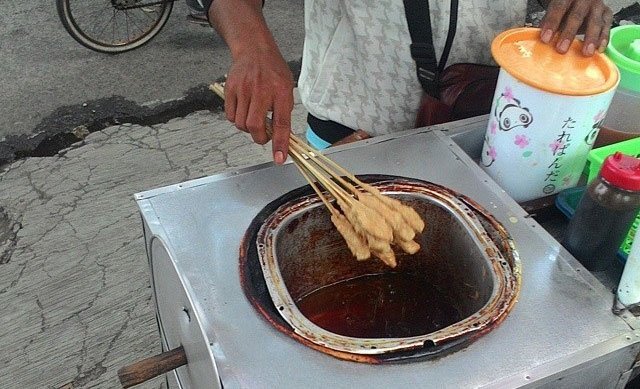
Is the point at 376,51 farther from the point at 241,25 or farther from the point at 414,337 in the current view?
the point at 414,337

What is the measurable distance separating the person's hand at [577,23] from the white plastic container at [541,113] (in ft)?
0.06

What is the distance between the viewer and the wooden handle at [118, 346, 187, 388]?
97 cm

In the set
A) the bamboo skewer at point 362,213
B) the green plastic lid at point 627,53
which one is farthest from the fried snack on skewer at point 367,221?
the green plastic lid at point 627,53

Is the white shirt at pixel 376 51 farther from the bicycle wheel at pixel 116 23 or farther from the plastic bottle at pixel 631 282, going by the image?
the bicycle wheel at pixel 116 23

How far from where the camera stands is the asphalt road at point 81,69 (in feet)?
11.1

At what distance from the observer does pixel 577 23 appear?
1.20 meters

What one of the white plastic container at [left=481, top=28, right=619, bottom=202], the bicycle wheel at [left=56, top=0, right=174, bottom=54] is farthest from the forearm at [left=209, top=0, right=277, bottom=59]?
the bicycle wheel at [left=56, top=0, right=174, bottom=54]

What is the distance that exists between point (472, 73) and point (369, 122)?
0.88 feet

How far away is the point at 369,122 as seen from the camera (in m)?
1.51

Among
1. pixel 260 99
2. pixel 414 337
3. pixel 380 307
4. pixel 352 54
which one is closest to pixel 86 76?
pixel 352 54

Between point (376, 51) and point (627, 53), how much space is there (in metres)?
0.49

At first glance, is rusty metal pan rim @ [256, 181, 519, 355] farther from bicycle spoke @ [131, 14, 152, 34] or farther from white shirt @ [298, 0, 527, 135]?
bicycle spoke @ [131, 14, 152, 34]

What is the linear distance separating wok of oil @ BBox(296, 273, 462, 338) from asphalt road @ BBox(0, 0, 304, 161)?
2.47m

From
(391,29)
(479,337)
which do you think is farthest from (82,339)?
Answer: (479,337)
